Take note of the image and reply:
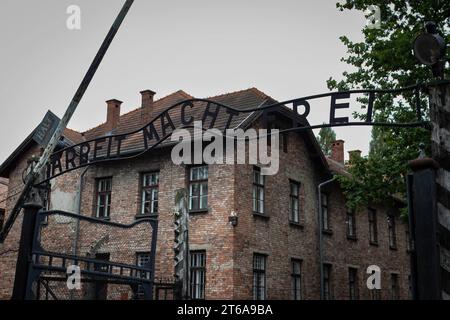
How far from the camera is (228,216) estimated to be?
52.7 ft

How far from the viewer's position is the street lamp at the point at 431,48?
5.07 m

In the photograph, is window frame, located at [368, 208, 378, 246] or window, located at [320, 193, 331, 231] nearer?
window, located at [320, 193, 331, 231]

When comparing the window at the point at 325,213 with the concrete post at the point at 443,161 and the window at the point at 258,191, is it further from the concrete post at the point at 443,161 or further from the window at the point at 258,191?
the concrete post at the point at 443,161

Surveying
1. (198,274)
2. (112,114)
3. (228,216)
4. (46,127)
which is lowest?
(198,274)

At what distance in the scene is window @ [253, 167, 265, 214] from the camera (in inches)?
684

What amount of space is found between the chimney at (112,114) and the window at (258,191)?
23.9ft

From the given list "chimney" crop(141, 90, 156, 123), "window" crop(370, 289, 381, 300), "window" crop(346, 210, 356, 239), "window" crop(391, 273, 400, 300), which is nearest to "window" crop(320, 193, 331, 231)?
"window" crop(346, 210, 356, 239)

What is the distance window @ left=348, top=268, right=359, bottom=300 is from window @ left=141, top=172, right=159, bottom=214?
9300 mm

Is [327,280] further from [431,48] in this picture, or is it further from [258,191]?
[431,48]

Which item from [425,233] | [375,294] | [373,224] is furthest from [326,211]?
[425,233]

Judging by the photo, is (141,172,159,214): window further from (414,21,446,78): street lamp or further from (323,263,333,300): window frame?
(414,21,446,78): street lamp

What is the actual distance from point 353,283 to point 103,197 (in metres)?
11.1
